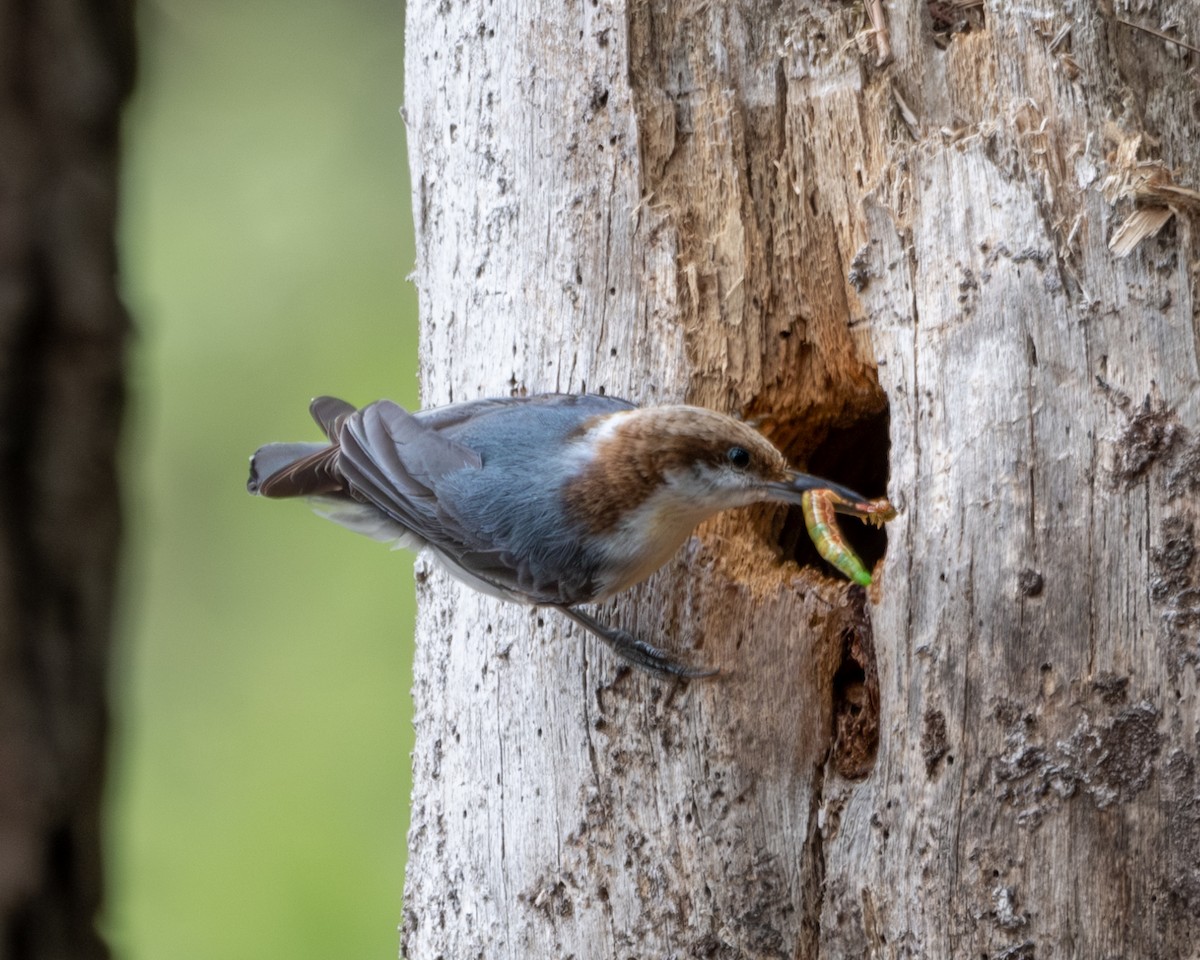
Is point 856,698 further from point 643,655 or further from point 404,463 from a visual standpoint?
point 404,463

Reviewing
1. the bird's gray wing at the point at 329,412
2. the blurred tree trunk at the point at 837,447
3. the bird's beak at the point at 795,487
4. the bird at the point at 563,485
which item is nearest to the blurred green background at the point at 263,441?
the bird's gray wing at the point at 329,412

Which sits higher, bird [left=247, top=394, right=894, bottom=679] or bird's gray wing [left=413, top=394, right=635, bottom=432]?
bird's gray wing [left=413, top=394, right=635, bottom=432]

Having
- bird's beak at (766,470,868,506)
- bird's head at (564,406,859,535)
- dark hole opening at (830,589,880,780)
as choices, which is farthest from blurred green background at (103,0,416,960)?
dark hole opening at (830,589,880,780)

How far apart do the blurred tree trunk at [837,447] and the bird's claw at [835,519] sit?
0.05 metres

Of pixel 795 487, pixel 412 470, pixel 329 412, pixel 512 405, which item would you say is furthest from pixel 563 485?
pixel 329 412

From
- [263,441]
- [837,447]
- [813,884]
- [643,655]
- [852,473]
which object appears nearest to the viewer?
[813,884]

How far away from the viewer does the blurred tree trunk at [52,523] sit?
1853 mm

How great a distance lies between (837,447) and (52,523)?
1727 millimetres

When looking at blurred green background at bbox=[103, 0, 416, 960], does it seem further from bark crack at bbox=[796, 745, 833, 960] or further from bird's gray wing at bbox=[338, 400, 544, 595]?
bark crack at bbox=[796, 745, 833, 960]

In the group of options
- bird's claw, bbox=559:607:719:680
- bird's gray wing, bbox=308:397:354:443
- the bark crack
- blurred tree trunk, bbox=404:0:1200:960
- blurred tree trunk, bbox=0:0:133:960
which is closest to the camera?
blurred tree trunk, bbox=0:0:133:960

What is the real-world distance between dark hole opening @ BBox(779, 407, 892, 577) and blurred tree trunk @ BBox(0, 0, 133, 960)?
58.2 inches

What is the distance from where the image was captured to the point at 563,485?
103 inches

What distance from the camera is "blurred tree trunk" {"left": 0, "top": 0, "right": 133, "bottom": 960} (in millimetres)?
1853

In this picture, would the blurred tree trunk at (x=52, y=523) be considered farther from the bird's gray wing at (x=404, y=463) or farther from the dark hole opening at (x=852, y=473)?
the dark hole opening at (x=852, y=473)
